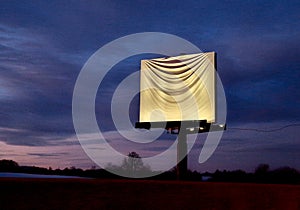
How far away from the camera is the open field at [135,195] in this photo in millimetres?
3314

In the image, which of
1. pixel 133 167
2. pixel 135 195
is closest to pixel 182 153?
pixel 133 167

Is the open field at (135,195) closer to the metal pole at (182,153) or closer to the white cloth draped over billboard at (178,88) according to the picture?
the white cloth draped over billboard at (178,88)

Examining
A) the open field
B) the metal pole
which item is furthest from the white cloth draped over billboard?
the open field

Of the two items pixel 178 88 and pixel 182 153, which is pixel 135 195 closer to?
pixel 182 153

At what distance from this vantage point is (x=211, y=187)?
411 cm

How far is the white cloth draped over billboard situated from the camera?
1384cm

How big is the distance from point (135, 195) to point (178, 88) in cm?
1104

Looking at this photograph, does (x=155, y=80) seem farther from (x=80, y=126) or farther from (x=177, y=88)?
(x=80, y=126)

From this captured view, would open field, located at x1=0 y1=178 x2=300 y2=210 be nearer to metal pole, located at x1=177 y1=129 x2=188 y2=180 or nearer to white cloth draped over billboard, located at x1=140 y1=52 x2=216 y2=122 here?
white cloth draped over billboard, located at x1=140 y1=52 x2=216 y2=122

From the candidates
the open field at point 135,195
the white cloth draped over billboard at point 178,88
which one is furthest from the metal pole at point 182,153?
the open field at point 135,195

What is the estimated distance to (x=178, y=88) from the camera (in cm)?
1466

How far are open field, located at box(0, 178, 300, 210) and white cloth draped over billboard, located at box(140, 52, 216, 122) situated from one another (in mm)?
9320

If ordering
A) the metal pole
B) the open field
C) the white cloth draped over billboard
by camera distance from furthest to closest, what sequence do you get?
the metal pole → the white cloth draped over billboard → the open field

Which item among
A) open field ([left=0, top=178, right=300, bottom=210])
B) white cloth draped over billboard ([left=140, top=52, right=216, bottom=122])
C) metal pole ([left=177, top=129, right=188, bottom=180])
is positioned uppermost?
white cloth draped over billboard ([left=140, top=52, right=216, bottom=122])
